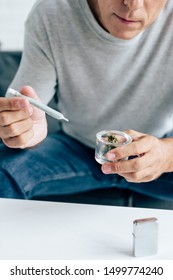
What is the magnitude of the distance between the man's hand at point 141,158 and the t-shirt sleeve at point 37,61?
42cm

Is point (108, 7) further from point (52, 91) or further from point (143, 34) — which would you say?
point (52, 91)

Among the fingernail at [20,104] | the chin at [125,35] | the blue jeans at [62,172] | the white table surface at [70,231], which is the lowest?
the blue jeans at [62,172]

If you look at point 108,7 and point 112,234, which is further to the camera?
point 108,7

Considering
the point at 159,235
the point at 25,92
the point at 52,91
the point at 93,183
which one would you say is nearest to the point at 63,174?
the point at 93,183

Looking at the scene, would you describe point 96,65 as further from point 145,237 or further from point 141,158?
point 145,237

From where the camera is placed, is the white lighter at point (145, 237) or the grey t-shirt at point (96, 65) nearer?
the white lighter at point (145, 237)

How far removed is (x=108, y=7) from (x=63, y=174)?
1.70 ft

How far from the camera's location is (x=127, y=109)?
5.15ft

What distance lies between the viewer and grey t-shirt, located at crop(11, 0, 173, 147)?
1.47m

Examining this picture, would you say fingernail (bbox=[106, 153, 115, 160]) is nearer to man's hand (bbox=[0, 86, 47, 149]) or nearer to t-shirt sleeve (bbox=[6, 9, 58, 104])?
man's hand (bbox=[0, 86, 47, 149])

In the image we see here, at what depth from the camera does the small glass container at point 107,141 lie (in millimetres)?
1076

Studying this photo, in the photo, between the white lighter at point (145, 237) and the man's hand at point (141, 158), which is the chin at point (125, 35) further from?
the white lighter at point (145, 237)

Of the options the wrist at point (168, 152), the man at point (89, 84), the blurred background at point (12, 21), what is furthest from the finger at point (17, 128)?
the blurred background at point (12, 21)

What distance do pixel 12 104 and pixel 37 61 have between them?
0.39m
